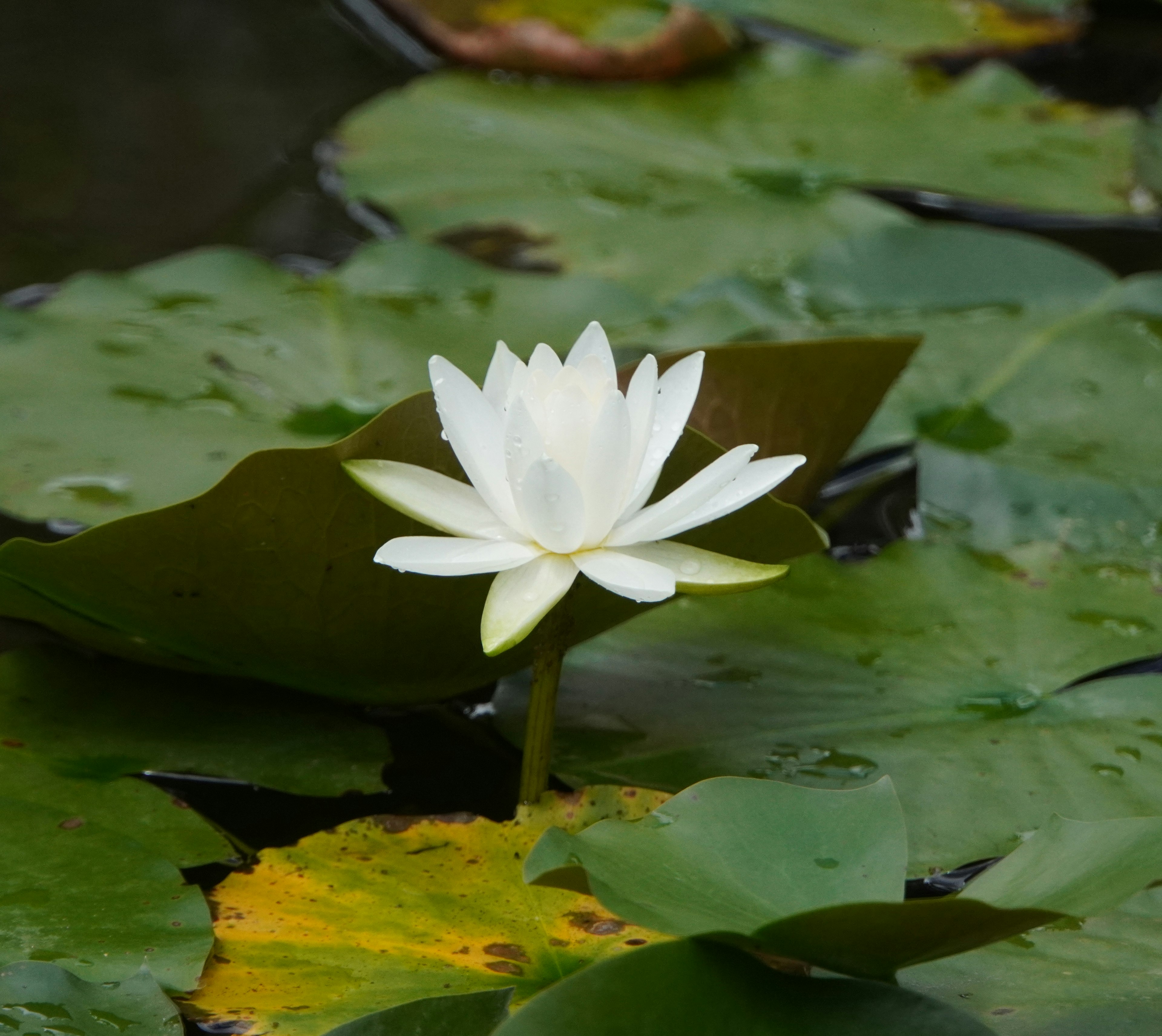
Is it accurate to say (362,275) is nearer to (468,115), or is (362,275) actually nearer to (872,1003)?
(468,115)

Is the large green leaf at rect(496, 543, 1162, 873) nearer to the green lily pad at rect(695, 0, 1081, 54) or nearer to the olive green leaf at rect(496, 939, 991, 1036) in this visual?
the olive green leaf at rect(496, 939, 991, 1036)

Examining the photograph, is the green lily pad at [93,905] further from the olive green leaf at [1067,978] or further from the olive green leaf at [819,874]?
the olive green leaf at [1067,978]

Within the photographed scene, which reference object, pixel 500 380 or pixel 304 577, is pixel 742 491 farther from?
pixel 304 577

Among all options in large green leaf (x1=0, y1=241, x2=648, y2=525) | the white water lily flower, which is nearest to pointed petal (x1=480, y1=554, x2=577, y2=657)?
the white water lily flower

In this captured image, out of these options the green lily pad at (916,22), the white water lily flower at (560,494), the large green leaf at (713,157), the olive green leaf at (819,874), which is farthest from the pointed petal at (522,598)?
the green lily pad at (916,22)

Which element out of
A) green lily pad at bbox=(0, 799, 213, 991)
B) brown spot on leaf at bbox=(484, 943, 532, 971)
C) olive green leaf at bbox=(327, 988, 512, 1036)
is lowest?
green lily pad at bbox=(0, 799, 213, 991)

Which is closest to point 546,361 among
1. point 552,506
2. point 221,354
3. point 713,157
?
point 552,506
